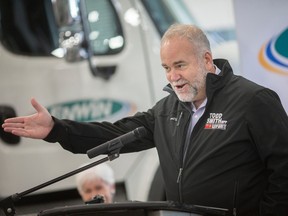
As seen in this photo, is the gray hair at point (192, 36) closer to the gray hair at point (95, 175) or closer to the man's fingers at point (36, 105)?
the man's fingers at point (36, 105)

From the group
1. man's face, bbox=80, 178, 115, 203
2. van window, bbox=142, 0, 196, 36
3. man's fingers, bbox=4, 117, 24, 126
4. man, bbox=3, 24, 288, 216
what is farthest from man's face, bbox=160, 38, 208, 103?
van window, bbox=142, 0, 196, 36

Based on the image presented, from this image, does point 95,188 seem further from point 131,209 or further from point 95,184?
point 131,209

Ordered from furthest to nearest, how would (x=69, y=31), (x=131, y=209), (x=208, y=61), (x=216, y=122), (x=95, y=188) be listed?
1. (x=69, y=31)
2. (x=95, y=188)
3. (x=208, y=61)
4. (x=216, y=122)
5. (x=131, y=209)

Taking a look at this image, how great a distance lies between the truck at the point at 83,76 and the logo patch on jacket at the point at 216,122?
1871mm

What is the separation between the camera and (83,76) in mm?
4539

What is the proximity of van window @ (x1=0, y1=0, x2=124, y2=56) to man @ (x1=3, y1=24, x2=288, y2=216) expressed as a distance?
178 centimetres

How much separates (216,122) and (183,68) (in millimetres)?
258

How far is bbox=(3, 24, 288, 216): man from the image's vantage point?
2.54 m

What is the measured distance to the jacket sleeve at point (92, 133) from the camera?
291cm

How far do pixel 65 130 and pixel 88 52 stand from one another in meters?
1.62

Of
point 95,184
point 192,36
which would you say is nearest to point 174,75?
point 192,36

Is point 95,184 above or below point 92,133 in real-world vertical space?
below

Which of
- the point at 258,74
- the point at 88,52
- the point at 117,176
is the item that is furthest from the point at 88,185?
the point at 258,74

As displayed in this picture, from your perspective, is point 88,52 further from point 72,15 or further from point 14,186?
point 14,186
